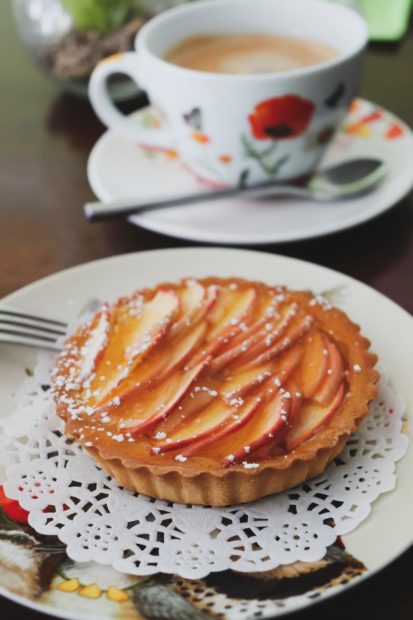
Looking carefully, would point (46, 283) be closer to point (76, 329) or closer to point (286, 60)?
point (76, 329)

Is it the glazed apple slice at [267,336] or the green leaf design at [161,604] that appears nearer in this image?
the green leaf design at [161,604]

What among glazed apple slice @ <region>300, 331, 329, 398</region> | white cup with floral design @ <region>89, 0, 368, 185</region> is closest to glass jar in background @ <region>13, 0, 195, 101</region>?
white cup with floral design @ <region>89, 0, 368, 185</region>

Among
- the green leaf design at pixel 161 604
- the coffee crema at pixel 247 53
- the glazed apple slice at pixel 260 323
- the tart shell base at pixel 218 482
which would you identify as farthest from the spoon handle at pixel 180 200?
the green leaf design at pixel 161 604

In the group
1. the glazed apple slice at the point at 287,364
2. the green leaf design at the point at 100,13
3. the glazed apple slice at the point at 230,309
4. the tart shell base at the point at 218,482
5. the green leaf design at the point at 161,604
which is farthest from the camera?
the green leaf design at the point at 100,13

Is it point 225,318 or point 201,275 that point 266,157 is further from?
point 225,318

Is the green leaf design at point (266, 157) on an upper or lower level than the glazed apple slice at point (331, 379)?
upper

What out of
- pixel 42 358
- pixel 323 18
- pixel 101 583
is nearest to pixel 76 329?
pixel 42 358

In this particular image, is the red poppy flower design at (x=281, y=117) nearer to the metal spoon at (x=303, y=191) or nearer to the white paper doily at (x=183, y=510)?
the metal spoon at (x=303, y=191)
